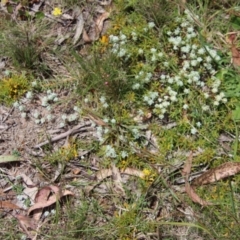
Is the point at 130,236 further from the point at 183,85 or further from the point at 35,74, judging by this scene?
the point at 35,74

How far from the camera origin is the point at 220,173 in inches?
129

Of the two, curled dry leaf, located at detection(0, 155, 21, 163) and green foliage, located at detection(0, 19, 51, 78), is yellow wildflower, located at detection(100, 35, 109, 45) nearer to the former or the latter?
green foliage, located at detection(0, 19, 51, 78)

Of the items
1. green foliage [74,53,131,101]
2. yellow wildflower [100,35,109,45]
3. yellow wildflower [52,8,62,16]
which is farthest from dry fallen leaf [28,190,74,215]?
yellow wildflower [52,8,62,16]

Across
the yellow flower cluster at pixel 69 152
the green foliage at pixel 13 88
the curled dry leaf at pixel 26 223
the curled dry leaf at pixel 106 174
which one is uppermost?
the green foliage at pixel 13 88

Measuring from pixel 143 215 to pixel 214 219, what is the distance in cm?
42

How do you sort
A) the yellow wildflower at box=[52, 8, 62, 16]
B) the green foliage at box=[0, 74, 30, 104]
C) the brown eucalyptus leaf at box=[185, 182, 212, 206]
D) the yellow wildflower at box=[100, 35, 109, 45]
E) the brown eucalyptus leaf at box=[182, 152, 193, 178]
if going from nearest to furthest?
the brown eucalyptus leaf at box=[185, 182, 212, 206]
the brown eucalyptus leaf at box=[182, 152, 193, 178]
the green foliage at box=[0, 74, 30, 104]
the yellow wildflower at box=[100, 35, 109, 45]
the yellow wildflower at box=[52, 8, 62, 16]

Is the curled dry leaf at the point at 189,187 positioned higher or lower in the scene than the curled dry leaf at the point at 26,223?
higher

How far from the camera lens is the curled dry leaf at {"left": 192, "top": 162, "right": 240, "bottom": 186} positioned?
3264mm

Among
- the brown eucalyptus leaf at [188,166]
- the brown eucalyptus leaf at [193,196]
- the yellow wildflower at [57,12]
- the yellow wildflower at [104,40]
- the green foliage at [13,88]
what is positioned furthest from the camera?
the yellow wildflower at [57,12]

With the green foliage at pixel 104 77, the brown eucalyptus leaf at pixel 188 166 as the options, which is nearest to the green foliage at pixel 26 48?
the green foliage at pixel 104 77

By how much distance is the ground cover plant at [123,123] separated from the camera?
3271 millimetres

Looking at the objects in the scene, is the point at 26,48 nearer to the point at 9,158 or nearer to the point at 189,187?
the point at 9,158

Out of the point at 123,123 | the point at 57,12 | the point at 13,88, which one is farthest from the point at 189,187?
the point at 57,12

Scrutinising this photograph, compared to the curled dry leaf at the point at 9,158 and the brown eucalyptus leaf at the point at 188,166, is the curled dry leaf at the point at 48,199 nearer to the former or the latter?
the curled dry leaf at the point at 9,158
